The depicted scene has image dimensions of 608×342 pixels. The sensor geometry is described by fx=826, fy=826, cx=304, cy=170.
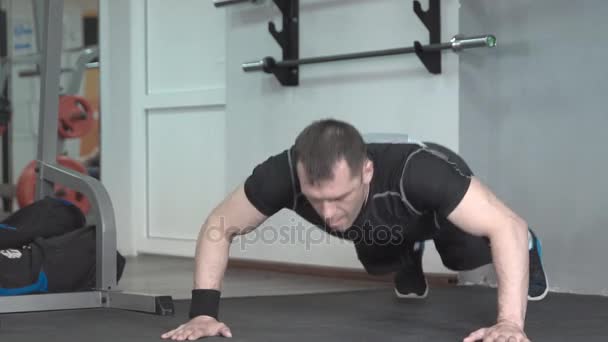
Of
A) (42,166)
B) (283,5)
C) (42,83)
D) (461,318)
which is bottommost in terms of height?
(461,318)

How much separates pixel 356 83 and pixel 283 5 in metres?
0.47

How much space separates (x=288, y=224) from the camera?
3.36 metres

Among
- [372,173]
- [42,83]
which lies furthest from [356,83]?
[372,173]

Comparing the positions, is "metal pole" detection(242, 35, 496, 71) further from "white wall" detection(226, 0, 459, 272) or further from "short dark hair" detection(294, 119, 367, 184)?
"short dark hair" detection(294, 119, 367, 184)

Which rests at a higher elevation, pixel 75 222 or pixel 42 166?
pixel 42 166

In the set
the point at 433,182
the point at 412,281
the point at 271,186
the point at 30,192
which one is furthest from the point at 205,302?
the point at 30,192

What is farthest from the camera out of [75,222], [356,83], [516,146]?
[356,83]

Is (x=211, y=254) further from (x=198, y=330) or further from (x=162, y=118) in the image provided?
(x=162, y=118)

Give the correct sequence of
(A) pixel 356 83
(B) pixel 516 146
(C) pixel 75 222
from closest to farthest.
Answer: (C) pixel 75 222
(B) pixel 516 146
(A) pixel 356 83

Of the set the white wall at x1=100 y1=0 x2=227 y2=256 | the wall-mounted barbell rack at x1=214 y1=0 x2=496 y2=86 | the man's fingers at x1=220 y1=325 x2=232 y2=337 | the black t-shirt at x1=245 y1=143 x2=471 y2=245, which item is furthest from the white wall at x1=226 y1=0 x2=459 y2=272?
the man's fingers at x1=220 y1=325 x2=232 y2=337

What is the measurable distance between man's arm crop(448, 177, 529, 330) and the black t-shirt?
25 millimetres

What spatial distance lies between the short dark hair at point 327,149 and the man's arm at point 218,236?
20 centimetres

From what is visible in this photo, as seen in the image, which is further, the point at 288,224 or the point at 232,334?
the point at 288,224

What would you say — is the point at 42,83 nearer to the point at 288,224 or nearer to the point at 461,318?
the point at 288,224
